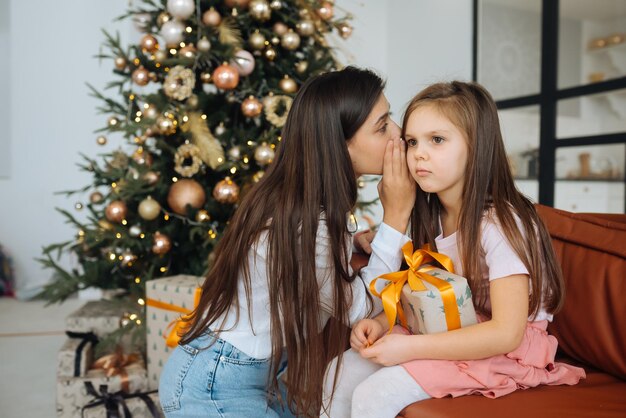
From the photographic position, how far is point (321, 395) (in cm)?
109

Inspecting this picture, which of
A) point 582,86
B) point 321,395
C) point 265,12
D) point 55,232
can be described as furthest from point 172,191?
point 55,232

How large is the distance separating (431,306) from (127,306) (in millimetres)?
1707

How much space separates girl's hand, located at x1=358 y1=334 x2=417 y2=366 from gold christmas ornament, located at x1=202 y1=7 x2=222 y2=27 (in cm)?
167

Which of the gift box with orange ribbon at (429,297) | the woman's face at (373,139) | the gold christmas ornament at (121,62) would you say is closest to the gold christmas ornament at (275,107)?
the gold christmas ornament at (121,62)

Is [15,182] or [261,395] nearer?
[261,395]

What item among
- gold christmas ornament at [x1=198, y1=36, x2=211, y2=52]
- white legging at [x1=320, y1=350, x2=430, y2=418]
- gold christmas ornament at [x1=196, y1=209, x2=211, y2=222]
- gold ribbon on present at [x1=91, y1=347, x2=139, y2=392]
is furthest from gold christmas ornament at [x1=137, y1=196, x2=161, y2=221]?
white legging at [x1=320, y1=350, x2=430, y2=418]

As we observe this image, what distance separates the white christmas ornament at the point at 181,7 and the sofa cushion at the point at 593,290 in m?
1.63

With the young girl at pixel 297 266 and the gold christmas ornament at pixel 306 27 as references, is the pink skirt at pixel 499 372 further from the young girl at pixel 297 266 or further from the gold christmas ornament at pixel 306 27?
the gold christmas ornament at pixel 306 27

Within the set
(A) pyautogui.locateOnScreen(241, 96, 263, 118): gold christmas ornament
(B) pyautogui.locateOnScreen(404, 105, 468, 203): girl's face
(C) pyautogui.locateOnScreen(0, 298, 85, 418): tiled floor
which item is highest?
(A) pyautogui.locateOnScreen(241, 96, 263, 118): gold christmas ornament

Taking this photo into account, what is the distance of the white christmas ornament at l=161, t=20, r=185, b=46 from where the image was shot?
2.21m

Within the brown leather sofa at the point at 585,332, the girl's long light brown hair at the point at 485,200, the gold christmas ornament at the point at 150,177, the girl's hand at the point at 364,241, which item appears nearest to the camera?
the brown leather sofa at the point at 585,332

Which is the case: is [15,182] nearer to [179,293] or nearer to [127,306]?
[127,306]

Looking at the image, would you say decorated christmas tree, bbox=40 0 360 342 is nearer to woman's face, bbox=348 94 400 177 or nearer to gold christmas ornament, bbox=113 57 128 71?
gold christmas ornament, bbox=113 57 128 71

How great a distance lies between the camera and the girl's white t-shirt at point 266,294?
3.84 feet
